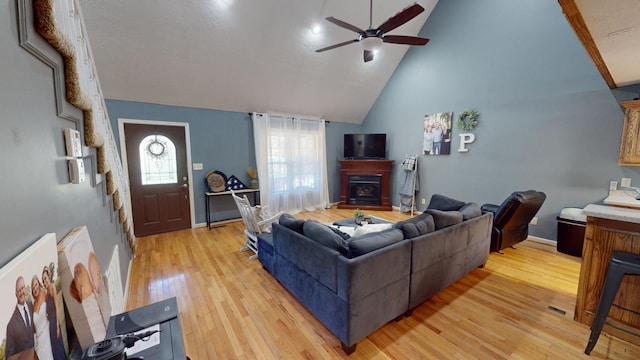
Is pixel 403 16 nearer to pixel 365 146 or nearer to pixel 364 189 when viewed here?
pixel 365 146

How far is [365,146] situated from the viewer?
625 centimetres

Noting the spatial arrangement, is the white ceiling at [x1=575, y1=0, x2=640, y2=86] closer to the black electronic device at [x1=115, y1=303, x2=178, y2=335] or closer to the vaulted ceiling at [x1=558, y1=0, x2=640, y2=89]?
the vaulted ceiling at [x1=558, y1=0, x2=640, y2=89]

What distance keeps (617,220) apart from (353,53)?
173 inches

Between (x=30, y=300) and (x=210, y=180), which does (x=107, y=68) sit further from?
(x=30, y=300)

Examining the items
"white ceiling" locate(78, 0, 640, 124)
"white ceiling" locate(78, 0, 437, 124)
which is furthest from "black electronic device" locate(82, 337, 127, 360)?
"white ceiling" locate(78, 0, 437, 124)

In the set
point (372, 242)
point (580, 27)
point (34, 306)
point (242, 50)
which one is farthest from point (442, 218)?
point (242, 50)

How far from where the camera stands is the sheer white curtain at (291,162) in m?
5.29

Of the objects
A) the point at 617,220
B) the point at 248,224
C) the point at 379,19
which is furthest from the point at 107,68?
the point at 617,220

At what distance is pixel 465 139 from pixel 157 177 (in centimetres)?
593

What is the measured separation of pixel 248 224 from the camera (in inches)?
133

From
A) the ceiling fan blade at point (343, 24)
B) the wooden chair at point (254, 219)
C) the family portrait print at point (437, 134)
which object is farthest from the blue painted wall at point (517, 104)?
the wooden chair at point (254, 219)

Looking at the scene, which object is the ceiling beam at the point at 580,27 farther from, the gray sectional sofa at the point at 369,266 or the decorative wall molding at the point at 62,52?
the decorative wall molding at the point at 62,52

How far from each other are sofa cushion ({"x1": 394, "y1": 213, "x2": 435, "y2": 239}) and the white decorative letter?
3124mm

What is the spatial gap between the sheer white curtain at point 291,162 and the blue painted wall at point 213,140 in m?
0.29
